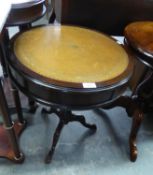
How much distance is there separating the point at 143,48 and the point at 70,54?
326 millimetres

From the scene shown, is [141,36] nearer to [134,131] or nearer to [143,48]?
[143,48]

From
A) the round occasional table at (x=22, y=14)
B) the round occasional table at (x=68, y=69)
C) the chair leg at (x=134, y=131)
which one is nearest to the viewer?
the round occasional table at (x=68, y=69)

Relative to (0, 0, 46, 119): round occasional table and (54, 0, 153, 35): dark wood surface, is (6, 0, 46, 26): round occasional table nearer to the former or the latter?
(0, 0, 46, 119): round occasional table

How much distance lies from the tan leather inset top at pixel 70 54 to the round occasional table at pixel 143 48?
0.07m

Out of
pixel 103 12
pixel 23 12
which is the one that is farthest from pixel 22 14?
pixel 103 12

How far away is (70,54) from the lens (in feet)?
3.19

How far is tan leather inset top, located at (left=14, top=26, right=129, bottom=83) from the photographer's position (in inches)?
34.8

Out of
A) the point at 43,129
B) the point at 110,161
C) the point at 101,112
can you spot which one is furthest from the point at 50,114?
the point at 110,161

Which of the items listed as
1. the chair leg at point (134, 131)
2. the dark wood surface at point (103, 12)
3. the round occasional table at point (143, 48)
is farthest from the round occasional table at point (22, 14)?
the chair leg at point (134, 131)

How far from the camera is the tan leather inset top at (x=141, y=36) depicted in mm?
1048

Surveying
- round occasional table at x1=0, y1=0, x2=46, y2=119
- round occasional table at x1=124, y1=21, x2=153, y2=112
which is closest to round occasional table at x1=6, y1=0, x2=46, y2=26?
round occasional table at x1=0, y1=0, x2=46, y2=119

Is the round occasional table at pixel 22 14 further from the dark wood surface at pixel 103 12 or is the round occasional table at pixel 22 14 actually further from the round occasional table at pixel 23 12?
the dark wood surface at pixel 103 12

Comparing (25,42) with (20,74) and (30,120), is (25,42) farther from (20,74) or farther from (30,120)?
(30,120)

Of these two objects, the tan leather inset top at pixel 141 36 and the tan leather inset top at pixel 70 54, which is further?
the tan leather inset top at pixel 141 36
